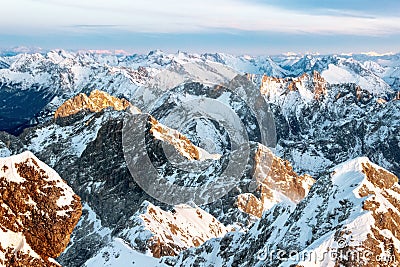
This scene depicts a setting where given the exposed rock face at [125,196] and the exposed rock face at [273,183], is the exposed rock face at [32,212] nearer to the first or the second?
the exposed rock face at [125,196]

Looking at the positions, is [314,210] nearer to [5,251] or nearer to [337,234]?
[337,234]

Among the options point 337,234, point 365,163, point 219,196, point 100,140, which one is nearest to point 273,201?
point 219,196

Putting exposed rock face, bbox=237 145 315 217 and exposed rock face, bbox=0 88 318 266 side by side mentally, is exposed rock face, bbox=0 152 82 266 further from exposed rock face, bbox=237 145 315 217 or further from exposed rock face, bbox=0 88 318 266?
exposed rock face, bbox=237 145 315 217

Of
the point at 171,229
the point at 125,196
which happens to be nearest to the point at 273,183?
the point at 125,196

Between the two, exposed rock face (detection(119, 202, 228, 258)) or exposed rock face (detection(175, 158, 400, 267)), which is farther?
exposed rock face (detection(119, 202, 228, 258))

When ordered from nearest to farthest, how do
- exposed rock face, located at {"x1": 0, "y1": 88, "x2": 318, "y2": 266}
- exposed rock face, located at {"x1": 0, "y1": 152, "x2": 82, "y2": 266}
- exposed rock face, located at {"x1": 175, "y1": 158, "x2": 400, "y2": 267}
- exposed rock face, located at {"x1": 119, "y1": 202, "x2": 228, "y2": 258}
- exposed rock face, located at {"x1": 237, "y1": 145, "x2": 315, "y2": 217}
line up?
exposed rock face, located at {"x1": 0, "y1": 152, "x2": 82, "y2": 266} → exposed rock face, located at {"x1": 175, "y1": 158, "x2": 400, "y2": 267} → exposed rock face, located at {"x1": 119, "y1": 202, "x2": 228, "y2": 258} → exposed rock face, located at {"x1": 0, "y1": 88, "x2": 318, "y2": 266} → exposed rock face, located at {"x1": 237, "y1": 145, "x2": 315, "y2": 217}

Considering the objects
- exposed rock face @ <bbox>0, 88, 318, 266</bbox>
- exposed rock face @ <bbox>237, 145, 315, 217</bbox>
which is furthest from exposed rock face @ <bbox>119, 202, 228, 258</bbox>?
exposed rock face @ <bbox>237, 145, 315, 217</bbox>

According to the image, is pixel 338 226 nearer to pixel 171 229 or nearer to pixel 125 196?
pixel 171 229
